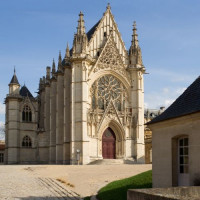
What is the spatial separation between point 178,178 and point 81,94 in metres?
29.0

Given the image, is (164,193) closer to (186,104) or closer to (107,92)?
(186,104)

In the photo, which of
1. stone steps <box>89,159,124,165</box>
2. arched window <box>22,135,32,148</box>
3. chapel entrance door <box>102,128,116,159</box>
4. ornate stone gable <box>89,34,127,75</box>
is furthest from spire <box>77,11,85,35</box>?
arched window <box>22,135,32,148</box>

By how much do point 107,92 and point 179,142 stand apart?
104ft

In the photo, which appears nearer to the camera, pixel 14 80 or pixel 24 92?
pixel 14 80

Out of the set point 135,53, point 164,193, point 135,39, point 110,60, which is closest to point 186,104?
point 164,193

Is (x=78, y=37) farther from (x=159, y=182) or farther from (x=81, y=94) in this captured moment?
(x=159, y=182)

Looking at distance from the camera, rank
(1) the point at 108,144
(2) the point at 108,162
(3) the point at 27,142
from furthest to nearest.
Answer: (3) the point at 27,142 → (1) the point at 108,144 → (2) the point at 108,162

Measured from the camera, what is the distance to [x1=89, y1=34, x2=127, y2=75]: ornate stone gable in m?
46.2

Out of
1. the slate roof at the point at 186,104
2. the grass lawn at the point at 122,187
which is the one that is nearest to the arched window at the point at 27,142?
the grass lawn at the point at 122,187

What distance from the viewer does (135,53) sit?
4881 cm

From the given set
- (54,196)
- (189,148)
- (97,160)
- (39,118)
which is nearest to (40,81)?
(39,118)

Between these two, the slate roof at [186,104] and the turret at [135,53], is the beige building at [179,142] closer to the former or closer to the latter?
the slate roof at [186,104]

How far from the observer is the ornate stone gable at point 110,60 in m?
46.2

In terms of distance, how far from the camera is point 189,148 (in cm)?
1391
